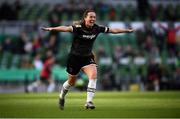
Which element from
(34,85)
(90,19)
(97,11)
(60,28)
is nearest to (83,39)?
(90,19)

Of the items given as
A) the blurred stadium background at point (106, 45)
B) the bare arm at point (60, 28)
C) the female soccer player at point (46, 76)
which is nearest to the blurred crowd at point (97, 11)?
the blurred stadium background at point (106, 45)

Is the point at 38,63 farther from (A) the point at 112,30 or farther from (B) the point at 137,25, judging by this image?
(A) the point at 112,30

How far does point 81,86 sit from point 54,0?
909 cm

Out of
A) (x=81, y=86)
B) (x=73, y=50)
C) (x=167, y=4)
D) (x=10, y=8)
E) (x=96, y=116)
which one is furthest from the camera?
(x=167, y=4)

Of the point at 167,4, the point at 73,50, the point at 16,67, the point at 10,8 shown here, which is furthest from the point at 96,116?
the point at 167,4

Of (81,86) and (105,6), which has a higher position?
(105,6)

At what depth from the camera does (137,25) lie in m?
34.6

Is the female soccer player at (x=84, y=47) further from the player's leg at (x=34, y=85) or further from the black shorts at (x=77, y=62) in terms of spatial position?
the player's leg at (x=34, y=85)

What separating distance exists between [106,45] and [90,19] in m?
19.1

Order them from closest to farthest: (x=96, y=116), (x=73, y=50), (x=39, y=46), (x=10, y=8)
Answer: (x=96, y=116), (x=73, y=50), (x=39, y=46), (x=10, y=8)

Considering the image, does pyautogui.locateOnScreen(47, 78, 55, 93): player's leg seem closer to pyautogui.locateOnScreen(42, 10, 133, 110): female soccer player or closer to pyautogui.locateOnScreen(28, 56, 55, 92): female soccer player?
pyautogui.locateOnScreen(28, 56, 55, 92): female soccer player

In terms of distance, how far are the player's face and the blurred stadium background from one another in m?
15.7

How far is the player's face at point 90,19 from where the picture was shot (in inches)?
610

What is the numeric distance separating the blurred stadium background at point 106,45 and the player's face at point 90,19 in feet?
51.4
